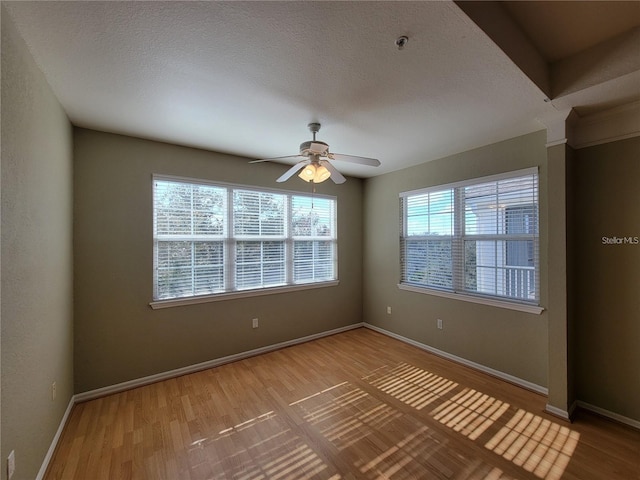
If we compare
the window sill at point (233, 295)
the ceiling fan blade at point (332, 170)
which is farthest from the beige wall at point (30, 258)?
the ceiling fan blade at point (332, 170)

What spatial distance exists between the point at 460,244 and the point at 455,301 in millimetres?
711

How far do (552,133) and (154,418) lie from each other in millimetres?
4177

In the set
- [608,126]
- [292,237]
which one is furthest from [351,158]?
[608,126]

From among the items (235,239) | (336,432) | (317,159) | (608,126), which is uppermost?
(608,126)

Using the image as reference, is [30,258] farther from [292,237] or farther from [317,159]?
[292,237]

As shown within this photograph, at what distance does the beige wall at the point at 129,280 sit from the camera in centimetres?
256

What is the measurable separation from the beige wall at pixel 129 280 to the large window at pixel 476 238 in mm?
2366

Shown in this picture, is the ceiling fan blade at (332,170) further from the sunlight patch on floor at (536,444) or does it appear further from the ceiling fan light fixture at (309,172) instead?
the sunlight patch on floor at (536,444)

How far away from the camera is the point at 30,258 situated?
1593mm

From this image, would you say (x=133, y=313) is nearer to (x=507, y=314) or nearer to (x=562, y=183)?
(x=507, y=314)

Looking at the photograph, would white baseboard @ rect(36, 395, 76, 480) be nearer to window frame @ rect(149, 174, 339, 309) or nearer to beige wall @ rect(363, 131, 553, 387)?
window frame @ rect(149, 174, 339, 309)

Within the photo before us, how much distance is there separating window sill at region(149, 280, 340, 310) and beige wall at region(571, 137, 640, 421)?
2.91 m

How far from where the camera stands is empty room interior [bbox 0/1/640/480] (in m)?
1.48

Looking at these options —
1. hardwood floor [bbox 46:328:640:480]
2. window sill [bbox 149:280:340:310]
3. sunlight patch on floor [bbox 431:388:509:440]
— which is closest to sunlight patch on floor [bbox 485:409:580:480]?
hardwood floor [bbox 46:328:640:480]
